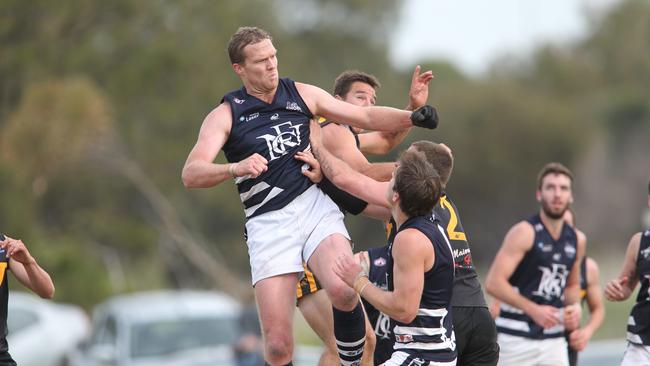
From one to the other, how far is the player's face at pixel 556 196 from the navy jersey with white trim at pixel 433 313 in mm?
3013

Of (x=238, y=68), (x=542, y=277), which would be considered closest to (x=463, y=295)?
(x=238, y=68)

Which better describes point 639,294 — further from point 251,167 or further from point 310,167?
point 251,167

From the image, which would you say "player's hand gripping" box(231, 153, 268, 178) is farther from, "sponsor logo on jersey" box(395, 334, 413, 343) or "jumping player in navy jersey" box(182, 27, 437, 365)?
"sponsor logo on jersey" box(395, 334, 413, 343)

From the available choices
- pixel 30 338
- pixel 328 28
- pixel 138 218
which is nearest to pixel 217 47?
pixel 138 218

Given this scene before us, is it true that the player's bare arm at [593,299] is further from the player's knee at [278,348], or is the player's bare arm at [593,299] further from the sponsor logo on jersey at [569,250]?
the player's knee at [278,348]

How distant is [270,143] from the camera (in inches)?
280

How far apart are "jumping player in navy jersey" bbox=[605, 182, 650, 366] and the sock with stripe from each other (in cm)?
219

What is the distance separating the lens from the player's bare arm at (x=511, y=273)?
9.11 metres

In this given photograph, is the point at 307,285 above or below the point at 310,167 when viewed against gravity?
below

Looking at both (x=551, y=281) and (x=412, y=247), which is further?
(x=551, y=281)

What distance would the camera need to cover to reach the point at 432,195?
6461 mm

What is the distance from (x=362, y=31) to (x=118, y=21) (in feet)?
69.7

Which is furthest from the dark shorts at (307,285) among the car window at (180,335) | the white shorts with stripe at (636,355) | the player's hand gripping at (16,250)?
the car window at (180,335)

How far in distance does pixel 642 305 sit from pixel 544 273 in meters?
1.28
